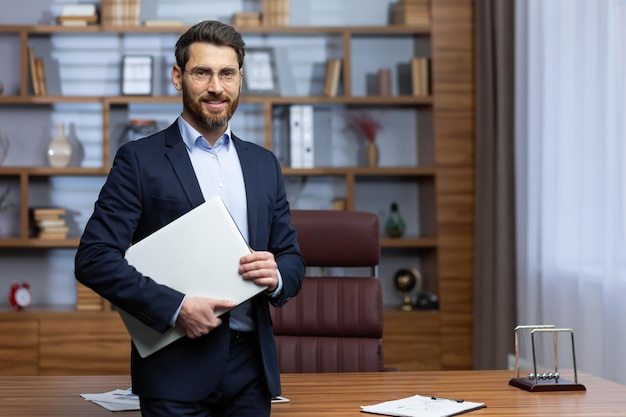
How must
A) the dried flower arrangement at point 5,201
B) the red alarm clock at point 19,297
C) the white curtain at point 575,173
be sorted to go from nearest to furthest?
the white curtain at point 575,173 < the red alarm clock at point 19,297 < the dried flower arrangement at point 5,201

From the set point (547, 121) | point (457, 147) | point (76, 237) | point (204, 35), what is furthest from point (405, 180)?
point (204, 35)

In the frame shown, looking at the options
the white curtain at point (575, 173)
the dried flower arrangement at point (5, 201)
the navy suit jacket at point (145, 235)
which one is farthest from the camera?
the dried flower arrangement at point (5, 201)

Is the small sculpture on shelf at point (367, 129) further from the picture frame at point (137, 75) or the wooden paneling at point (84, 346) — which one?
the wooden paneling at point (84, 346)

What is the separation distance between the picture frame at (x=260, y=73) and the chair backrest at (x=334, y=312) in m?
1.98

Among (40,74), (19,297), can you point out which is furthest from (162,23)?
(19,297)

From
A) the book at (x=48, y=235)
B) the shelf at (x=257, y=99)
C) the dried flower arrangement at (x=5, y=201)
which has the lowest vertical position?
the book at (x=48, y=235)

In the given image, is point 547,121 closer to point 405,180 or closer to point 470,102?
point 470,102

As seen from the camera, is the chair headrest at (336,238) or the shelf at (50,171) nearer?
the chair headrest at (336,238)

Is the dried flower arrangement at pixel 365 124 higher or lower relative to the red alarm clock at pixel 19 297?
higher

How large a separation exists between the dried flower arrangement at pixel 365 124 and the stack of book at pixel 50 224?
1621 millimetres

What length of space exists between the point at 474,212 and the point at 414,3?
1.16 metres

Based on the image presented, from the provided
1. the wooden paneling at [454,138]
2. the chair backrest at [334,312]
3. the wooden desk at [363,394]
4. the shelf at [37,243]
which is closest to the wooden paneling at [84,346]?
the shelf at [37,243]

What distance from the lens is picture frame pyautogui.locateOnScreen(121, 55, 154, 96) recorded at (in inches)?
207

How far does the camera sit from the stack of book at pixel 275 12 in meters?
5.24
